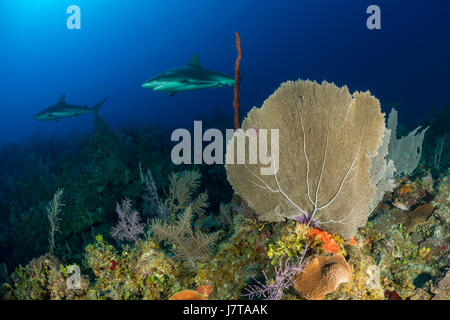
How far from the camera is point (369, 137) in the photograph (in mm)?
2836

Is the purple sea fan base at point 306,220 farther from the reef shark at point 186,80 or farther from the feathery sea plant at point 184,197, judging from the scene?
the reef shark at point 186,80

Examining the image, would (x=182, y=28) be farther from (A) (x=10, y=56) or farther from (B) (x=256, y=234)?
(B) (x=256, y=234)

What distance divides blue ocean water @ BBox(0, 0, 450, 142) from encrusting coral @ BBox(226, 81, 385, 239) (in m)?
34.3

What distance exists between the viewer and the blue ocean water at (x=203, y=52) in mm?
66062

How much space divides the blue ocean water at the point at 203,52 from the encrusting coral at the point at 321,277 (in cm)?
3501

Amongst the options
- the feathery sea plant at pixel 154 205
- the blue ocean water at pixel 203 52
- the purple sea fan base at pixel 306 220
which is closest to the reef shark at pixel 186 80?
the feathery sea plant at pixel 154 205

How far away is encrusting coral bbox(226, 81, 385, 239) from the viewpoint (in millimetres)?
2846

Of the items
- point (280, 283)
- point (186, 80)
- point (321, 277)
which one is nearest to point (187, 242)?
point (280, 283)

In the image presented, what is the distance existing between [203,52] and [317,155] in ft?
382

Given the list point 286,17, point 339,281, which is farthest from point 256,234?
point 286,17

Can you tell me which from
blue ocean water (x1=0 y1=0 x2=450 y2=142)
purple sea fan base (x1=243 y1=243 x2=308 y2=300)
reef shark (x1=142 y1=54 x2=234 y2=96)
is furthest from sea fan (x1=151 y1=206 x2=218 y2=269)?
blue ocean water (x1=0 y1=0 x2=450 y2=142)

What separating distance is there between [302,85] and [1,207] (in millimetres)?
10258

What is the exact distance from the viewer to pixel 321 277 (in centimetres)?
271

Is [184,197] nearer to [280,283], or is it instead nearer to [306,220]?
[306,220]
